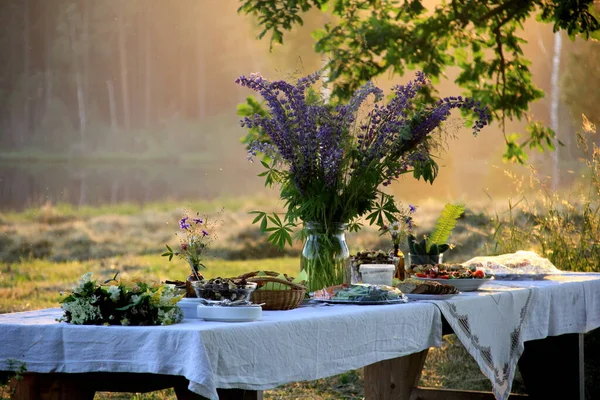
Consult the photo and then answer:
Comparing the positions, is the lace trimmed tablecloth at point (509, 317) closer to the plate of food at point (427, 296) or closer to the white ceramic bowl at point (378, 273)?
the plate of food at point (427, 296)

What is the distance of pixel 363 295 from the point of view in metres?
2.42

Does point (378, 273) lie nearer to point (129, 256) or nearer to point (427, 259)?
point (427, 259)

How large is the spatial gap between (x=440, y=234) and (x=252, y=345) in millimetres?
1589

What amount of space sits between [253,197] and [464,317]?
193 inches

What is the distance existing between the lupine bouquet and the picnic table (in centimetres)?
42

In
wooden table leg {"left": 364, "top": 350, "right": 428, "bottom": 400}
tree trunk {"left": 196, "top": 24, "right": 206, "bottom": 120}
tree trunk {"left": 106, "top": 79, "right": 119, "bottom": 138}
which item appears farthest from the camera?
tree trunk {"left": 196, "top": 24, "right": 206, "bottom": 120}

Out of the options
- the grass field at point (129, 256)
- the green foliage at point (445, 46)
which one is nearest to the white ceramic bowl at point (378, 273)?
the grass field at point (129, 256)

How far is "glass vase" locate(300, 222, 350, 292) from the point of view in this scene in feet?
8.84

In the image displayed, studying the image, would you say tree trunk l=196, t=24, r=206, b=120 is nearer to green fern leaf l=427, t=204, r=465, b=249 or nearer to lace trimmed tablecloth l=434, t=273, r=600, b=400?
green fern leaf l=427, t=204, r=465, b=249

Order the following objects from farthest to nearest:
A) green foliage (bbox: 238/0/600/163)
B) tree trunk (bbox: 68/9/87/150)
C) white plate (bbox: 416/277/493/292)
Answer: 1. green foliage (bbox: 238/0/600/163)
2. tree trunk (bbox: 68/9/87/150)
3. white plate (bbox: 416/277/493/292)

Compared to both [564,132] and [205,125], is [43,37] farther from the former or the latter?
[564,132]

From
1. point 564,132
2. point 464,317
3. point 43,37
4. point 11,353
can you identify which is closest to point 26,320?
point 11,353

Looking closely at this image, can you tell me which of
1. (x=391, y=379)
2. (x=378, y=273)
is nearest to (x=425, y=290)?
(x=378, y=273)

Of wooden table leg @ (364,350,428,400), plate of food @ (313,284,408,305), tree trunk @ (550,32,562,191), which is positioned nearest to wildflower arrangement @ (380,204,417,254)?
plate of food @ (313,284,408,305)
